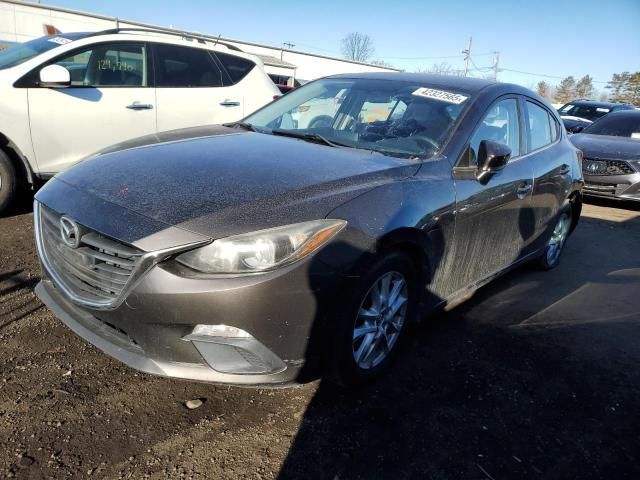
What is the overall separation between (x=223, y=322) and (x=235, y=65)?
497cm

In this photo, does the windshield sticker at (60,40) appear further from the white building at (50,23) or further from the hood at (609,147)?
the white building at (50,23)

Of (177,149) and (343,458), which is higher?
(177,149)

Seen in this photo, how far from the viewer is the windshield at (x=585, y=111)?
1406 cm

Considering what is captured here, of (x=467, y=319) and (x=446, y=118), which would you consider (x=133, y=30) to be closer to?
(x=446, y=118)

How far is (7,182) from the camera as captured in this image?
4.61 metres

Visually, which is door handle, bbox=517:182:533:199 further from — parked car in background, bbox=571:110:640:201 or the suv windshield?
parked car in background, bbox=571:110:640:201

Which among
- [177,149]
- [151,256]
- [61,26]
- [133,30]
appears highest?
[61,26]

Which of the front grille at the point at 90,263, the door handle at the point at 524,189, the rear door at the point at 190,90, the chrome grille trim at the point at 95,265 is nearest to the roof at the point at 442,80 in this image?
the door handle at the point at 524,189

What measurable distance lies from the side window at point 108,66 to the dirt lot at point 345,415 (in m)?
2.48

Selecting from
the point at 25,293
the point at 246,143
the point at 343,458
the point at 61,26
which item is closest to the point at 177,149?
the point at 246,143

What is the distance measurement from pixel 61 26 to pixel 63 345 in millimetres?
26126

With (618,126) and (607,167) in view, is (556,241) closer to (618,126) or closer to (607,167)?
(607,167)

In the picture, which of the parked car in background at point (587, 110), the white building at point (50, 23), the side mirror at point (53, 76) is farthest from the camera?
the white building at point (50, 23)

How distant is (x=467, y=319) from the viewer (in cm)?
363
